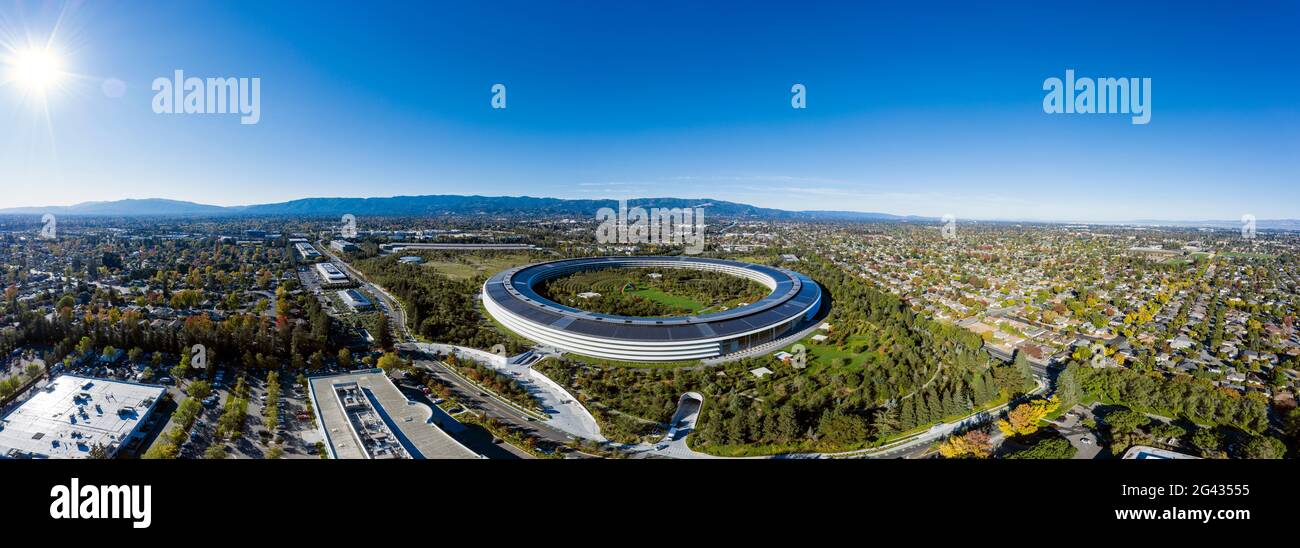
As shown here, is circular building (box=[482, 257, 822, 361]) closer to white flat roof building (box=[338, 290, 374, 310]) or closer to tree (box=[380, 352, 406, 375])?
tree (box=[380, 352, 406, 375])

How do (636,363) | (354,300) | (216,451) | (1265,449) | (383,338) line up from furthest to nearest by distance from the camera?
(354,300) → (383,338) → (636,363) → (1265,449) → (216,451)

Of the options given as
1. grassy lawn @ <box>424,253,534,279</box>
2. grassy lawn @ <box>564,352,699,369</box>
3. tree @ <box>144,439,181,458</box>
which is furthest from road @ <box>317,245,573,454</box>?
grassy lawn @ <box>424,253,534,279</box>

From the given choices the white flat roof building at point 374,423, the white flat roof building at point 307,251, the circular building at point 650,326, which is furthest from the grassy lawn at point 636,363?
the white flat roof building at point 307,251

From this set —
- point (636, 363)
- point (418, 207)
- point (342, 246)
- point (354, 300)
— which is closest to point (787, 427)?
point (636, 363)

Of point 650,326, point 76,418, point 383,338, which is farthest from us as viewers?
point 650,326

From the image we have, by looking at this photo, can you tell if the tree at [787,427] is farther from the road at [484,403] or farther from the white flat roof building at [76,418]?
the white flat roof building at [76,418]

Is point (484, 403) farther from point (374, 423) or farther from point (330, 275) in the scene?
point (330, 275)
